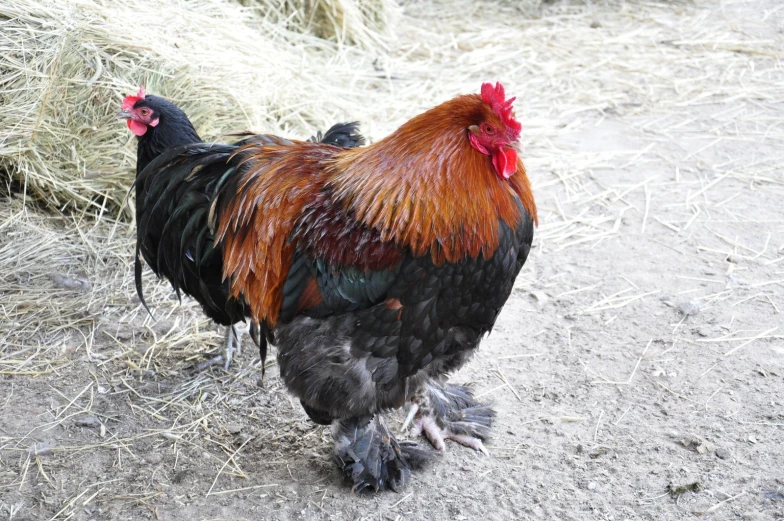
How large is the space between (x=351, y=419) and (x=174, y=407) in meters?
1.08

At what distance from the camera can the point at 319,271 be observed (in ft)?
10.3

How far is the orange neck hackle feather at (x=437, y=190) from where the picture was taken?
3014mm

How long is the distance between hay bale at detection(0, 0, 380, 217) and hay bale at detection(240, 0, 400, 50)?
71.0 inches

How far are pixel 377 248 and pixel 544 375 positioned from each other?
157 cm

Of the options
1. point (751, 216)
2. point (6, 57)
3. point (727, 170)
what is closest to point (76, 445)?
point (6, 57)

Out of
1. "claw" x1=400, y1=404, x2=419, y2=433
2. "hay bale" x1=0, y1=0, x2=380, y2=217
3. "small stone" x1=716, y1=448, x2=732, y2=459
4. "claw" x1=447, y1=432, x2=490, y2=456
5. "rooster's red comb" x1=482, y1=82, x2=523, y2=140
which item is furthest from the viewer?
"hay bale" x1=0, y1=0, x2=380, y2=217

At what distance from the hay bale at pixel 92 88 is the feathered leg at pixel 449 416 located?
2540mm

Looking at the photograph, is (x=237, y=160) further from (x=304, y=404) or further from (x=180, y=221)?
(x=304, y=404)

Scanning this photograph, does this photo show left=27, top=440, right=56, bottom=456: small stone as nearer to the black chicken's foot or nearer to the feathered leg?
the black chicken's foot

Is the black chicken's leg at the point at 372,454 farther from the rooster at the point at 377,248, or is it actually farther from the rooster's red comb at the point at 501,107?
the rooster's red comb at the point at 501,107

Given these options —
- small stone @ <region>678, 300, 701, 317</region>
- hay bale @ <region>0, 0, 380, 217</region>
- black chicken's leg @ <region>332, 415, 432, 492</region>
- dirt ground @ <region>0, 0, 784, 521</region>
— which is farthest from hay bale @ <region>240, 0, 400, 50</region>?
black chicken's leg @ <region>332, 415, 432, 492</region>

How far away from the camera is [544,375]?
4148mm

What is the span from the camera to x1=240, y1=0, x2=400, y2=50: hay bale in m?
7.41

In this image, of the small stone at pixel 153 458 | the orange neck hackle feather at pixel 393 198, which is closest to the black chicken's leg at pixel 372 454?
the orange neck hackle feather at pixel 393 198
